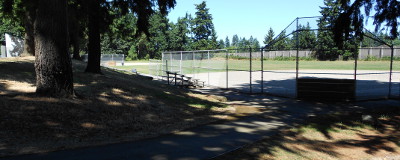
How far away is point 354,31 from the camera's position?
11961 mm

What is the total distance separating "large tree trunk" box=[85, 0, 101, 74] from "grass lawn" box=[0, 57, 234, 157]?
3.49 m

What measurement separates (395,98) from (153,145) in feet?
39.2

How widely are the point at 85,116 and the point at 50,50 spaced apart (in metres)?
2.04

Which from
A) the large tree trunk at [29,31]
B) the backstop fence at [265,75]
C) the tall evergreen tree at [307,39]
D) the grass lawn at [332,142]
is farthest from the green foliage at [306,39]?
the large tree trunk at [29,31]

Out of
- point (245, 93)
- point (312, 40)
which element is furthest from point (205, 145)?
point (312, 40)

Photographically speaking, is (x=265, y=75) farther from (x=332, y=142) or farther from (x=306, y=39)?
(x=332, y=142)

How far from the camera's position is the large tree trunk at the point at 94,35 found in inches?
567

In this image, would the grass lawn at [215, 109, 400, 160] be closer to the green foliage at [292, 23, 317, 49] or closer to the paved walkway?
the paved walkway

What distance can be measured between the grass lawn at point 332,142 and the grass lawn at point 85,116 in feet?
7.40

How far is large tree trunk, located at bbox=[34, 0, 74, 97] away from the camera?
793 cm

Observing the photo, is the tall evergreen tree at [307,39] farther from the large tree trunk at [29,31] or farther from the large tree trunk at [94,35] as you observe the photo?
the large tree trunk at [29,31]

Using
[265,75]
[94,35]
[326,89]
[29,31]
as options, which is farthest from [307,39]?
[29,31]

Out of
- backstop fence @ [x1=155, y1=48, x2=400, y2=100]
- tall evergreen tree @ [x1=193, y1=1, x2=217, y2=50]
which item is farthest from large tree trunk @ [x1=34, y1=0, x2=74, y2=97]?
tall evergreen tree @ [x1=193, y1=1, x2=217, y2=50]

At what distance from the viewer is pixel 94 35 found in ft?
47.6
